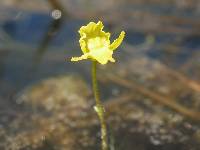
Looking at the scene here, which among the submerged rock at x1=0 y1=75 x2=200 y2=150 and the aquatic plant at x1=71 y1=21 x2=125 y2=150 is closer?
the aquatic plant at x1=71 y1=21 x2=125 y2=150

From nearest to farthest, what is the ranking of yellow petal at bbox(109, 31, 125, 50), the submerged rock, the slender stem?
yellow petal at bbox(109, 31, 125, 50)
the slender stem
the submerged rock

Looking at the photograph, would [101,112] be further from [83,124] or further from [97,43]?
[83,124]

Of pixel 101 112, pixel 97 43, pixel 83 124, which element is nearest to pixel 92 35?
pixel 97 43

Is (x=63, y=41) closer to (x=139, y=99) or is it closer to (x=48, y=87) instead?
(x=48, y=87)

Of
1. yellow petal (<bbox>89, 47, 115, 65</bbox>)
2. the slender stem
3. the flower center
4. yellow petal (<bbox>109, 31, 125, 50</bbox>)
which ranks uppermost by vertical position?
the flower center

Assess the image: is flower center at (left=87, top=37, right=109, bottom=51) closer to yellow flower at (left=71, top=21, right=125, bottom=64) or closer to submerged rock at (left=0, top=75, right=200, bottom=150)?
yellow flower at (left=71, top=21, right=125, bottom=64)

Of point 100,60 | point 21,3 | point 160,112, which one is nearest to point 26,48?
point 21,3

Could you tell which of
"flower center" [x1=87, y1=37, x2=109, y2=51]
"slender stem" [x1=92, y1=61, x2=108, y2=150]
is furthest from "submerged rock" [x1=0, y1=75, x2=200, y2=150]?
"flower center" [x1=87, y1=37, x2=109, y2=51]

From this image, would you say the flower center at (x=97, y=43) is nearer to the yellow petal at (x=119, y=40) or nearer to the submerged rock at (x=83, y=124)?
the yellow petal at (x=119, y=40)
